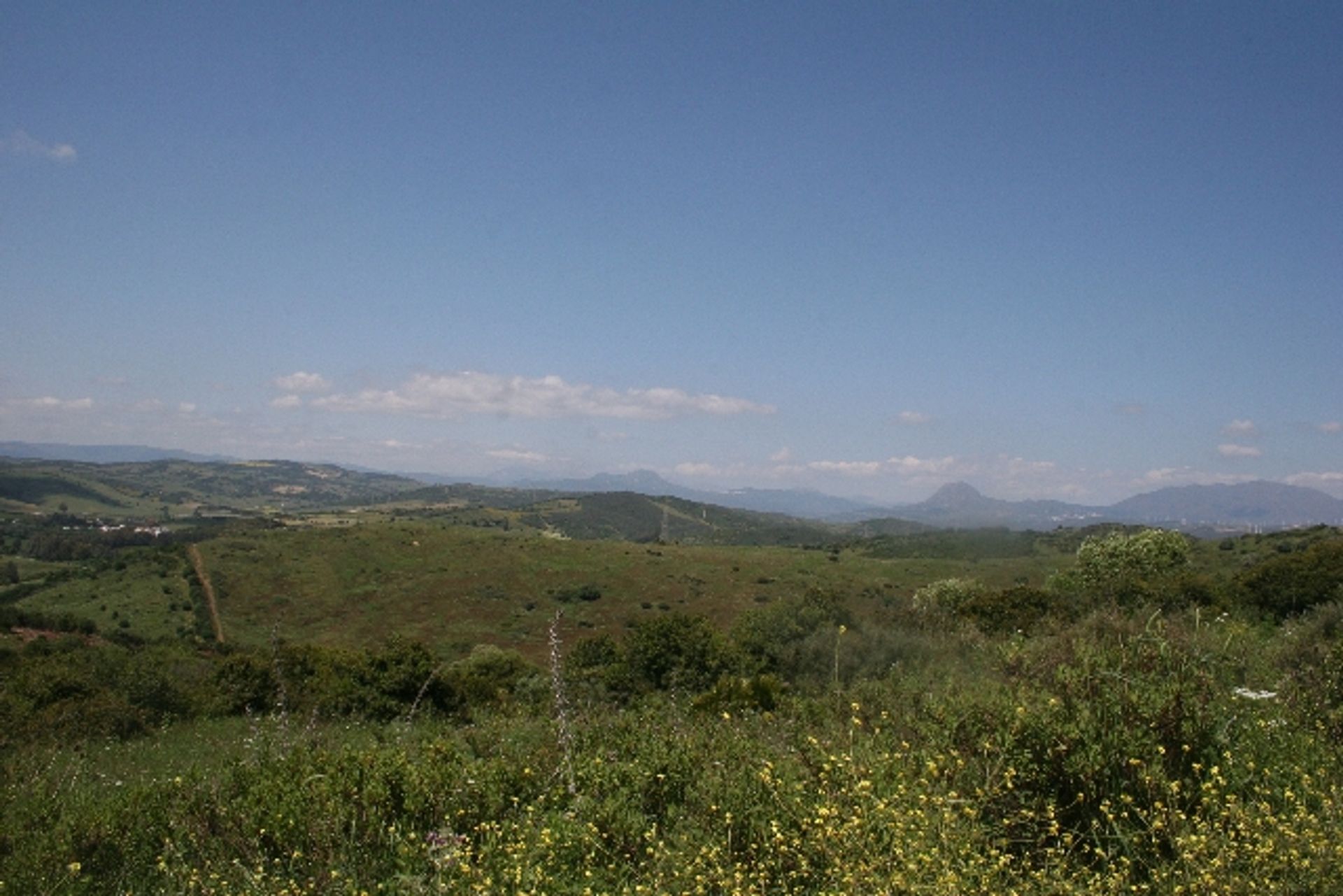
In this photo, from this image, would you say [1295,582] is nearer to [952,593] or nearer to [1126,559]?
[1126,559]

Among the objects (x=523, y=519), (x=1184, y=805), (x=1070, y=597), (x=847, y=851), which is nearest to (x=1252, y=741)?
(x=1184, y=805)

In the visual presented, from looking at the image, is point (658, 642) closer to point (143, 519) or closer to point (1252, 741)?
point (1252, 741)

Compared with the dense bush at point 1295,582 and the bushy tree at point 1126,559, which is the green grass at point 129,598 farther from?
the dense bush at point 1295,582

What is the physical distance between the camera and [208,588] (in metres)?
80.4

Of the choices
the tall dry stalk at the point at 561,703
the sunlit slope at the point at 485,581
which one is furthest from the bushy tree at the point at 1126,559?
the tall dry stalk at the point at 561,703

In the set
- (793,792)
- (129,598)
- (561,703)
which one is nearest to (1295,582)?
(793,792)

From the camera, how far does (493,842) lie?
447cm

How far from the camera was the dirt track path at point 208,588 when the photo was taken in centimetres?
6796

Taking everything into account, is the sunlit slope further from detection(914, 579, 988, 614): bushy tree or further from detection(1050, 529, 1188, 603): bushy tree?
Result: detection(1050, 529, 1188, 603): bushy tree

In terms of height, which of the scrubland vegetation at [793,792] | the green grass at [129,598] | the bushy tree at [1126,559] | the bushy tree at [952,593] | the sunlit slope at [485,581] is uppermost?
the scrubland vegetation at [793,792]

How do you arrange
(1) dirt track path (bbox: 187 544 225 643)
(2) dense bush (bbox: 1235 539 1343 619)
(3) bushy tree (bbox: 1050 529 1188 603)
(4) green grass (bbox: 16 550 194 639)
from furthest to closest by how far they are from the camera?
1. (4) green grass (bbox: 16 550 194 639)
2. (1) dirt track path (bbox: 187 544 225 643)
3. (3) bushy tree (bbox: 1050 529 1188 603)
4. (2) dense bush (bbox: 1235 539 1343 619)

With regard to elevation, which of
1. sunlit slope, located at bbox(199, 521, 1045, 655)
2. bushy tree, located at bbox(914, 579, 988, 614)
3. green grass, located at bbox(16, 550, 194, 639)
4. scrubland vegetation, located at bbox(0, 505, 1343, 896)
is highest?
scrubland vegetation, located at bbox(0, 505, 1343, 896)

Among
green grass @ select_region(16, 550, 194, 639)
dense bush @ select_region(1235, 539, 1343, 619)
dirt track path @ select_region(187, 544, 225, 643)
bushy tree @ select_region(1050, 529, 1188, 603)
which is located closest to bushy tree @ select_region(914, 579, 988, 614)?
bushy tree @ select_region(1050, 529, 1188, 603)

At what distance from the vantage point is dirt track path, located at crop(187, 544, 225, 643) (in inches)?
2675
